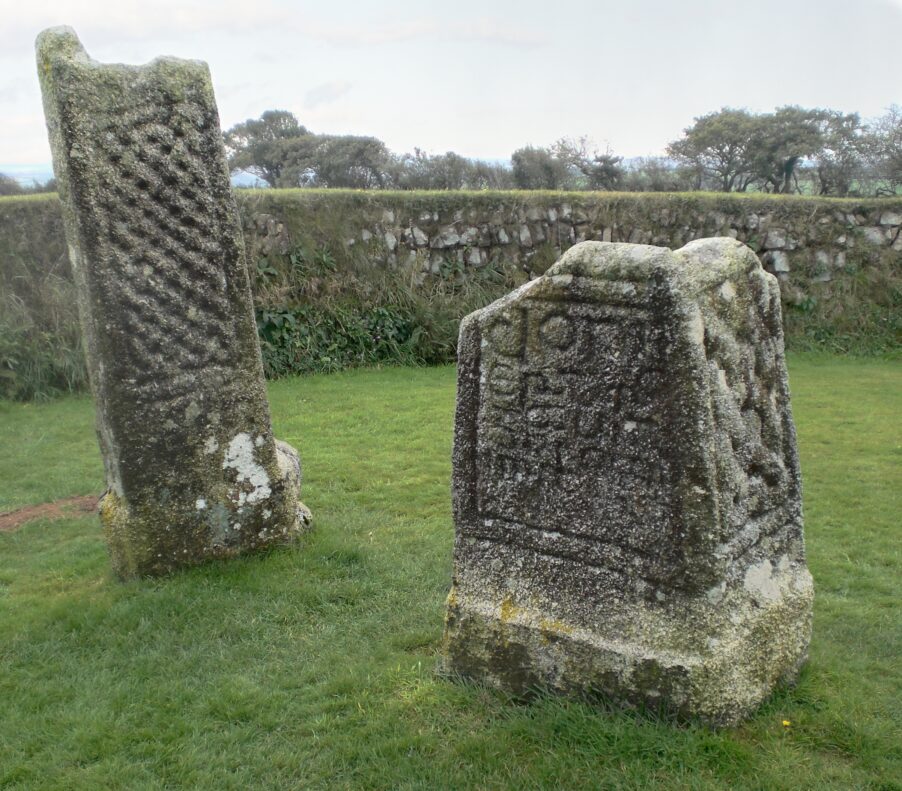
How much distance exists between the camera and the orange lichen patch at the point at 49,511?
644 centimetres

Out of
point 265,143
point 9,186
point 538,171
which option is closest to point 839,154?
point 538,171

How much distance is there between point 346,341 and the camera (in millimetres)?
12000

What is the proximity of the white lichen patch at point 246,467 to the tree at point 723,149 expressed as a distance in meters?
21.6

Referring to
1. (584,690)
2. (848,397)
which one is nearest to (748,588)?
(584,690)

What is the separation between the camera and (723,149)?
25156 mm

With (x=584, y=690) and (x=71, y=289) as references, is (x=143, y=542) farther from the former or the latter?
(x=71, y=289)

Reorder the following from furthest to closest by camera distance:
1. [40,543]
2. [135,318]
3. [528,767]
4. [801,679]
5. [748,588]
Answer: [40,543] → [135,318] → [801,679] → [748,588] → [528,767]

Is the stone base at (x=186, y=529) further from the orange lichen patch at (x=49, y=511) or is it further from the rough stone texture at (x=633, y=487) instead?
the rough stone texture at (x=633, y=487)

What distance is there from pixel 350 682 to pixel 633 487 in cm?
158

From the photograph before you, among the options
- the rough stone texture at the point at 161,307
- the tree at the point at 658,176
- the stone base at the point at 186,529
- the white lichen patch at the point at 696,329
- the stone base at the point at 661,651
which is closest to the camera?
the white lichen patch at the point at 696,329

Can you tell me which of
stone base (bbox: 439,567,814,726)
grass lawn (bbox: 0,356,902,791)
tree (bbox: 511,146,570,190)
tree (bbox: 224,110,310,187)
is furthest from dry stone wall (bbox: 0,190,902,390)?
tree (bbox: 224,110,310,187)

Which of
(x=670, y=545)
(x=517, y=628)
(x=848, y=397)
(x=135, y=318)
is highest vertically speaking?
(x=135, y=318)

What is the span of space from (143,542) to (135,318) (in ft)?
4.19

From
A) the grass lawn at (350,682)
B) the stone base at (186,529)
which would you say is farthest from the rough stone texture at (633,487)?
the stone base at (186,529)
